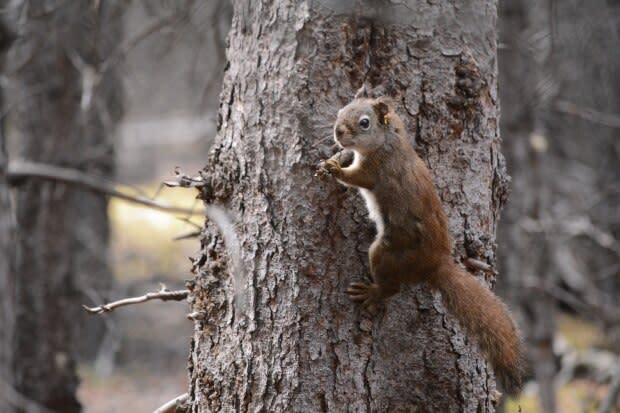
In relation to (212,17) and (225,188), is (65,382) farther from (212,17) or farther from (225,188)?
(225,188)

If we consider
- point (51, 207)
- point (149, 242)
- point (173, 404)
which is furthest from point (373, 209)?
point (149, 242)

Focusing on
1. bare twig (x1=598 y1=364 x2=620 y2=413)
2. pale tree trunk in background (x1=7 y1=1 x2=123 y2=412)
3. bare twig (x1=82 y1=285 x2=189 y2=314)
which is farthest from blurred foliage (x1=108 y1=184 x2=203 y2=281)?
bare twig (x1=82 y1=285 x2=189 y2=314)

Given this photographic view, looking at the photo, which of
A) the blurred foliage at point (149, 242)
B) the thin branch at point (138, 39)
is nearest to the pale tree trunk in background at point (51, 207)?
the thin branch at point (138, 39)

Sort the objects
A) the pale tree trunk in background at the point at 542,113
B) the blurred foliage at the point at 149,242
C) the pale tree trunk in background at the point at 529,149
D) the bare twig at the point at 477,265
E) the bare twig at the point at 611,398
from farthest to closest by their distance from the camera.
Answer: the blurred foliage at the point at 149,242 → the pale tree trunk in background at the point at 529,149 → the pale tree trunk in background at the point at 542,113 → the bare twig at the point at 611,398 → the bare twig at the point at 477,265

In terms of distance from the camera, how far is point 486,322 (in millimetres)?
2143

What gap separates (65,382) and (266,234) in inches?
141

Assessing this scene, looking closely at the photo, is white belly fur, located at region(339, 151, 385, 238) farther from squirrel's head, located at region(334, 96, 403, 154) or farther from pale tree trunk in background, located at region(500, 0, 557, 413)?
pale tree trunk in background, located at region(500, 0, 557, 413)

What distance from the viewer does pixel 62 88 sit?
18.1 ft

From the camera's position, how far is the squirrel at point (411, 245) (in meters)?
2.12

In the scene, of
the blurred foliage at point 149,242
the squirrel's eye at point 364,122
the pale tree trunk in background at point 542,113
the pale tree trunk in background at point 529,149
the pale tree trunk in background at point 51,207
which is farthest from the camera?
the blurred foliage at point 149,242

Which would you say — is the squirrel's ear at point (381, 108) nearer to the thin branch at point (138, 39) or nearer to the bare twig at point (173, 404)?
the bare twig at point (173, 404)

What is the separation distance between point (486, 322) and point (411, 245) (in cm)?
32

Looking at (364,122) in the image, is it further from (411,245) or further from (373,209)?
(411,245)

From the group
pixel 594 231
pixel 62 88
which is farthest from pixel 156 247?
pixel 594 231
